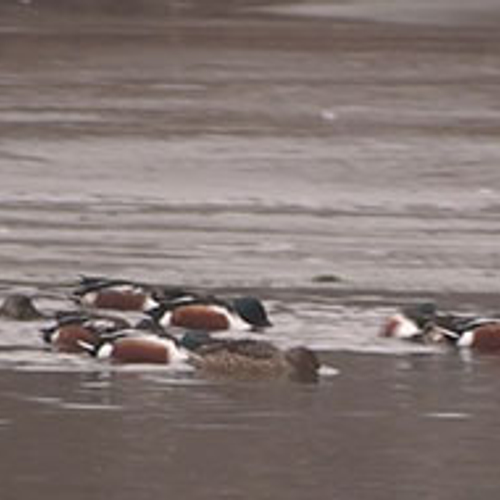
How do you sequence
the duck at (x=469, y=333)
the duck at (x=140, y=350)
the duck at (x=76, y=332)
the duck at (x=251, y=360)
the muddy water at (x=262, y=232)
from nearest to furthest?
the muddy water at (x=262, y=232) → the duck at (x=251, y=360) → the duck at (x=140, y=350) → the duck at (x=76, y=332) → the duck at (x=469, y=333)

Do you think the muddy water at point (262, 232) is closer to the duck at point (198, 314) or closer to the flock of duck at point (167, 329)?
the flock of duck at point (167, 329)

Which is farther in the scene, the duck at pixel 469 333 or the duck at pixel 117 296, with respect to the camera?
the duck at pixel 117 296

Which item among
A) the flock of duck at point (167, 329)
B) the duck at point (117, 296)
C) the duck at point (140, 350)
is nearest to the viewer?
the flock of duck at point (167, 329)

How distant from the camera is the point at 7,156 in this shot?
77.2 ft

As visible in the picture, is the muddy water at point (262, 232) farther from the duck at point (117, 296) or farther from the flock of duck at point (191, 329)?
the duck at point (117, 296)

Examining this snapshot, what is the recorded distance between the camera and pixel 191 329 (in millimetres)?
15539

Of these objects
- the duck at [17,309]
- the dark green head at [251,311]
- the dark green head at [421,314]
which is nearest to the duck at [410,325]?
the dark green head at [421,314]

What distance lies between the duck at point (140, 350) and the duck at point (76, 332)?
75 mm

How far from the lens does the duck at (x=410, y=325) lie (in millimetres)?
15117

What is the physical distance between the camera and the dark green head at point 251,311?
15297 mm

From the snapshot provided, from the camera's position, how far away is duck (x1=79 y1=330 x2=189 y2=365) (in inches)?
565

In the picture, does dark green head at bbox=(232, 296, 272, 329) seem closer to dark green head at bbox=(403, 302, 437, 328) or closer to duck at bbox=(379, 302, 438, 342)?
duck at bbox=(379, 302, 438, 342)

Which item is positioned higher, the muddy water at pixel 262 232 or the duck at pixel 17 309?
the duck at pixel 17 309

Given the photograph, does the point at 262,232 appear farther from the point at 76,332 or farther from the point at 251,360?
the point at 251,360
